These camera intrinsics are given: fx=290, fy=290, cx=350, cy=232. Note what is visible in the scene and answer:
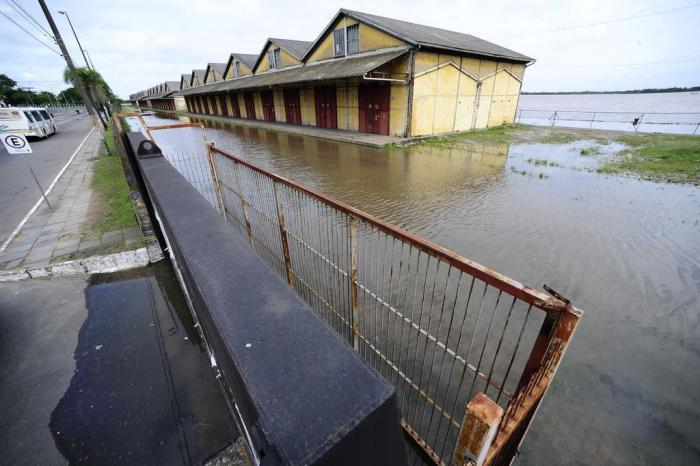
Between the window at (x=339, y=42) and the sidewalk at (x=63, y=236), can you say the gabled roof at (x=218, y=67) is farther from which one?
the sidewalk at (x=63, y=236)

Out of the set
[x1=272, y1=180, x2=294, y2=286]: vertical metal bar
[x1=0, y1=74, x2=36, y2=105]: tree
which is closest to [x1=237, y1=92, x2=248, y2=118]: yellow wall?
[x1=272, y1=180, x2=294, y2=286]: vertical metal bar

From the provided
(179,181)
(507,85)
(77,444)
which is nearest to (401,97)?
(507,85)

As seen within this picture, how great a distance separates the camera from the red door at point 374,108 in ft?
53.5

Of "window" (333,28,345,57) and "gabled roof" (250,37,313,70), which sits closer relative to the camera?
"window" (333,28,345,57)

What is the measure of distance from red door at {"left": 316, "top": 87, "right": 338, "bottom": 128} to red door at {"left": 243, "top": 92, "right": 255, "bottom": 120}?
1303 centimetres

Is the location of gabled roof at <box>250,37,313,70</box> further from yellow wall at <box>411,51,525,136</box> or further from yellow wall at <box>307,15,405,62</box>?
yellow wall at <box>411,51,525,136</box>

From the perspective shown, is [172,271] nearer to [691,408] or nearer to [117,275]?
[117,275]

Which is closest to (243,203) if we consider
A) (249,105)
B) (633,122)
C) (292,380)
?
(292,380)

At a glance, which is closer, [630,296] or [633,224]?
[630,296]

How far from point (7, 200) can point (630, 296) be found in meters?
13.3

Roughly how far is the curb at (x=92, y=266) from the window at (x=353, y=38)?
1823 centimetres

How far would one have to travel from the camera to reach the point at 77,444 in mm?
1998

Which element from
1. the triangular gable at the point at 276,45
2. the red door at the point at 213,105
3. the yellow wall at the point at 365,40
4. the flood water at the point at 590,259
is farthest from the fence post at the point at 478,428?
the red door at the point at 213,105

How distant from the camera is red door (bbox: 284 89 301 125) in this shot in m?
23.4
